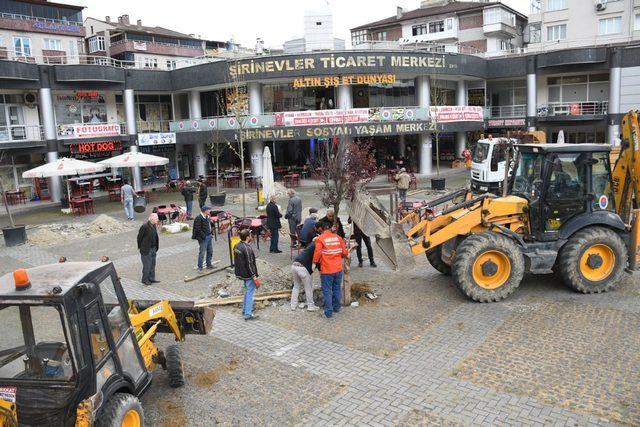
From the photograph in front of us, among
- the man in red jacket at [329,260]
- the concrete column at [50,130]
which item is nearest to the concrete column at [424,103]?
the concrete column at [50,130]

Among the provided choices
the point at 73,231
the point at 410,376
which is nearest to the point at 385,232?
the point at 410,376

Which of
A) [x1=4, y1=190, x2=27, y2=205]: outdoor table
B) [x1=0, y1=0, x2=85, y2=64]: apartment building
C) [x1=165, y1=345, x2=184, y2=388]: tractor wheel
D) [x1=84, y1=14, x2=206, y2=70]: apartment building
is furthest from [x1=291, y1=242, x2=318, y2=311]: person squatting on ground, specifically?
[x1=84, y1=14, x2=206, y2=70]: apartment building

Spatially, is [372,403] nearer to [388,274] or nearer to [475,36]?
[388,274]

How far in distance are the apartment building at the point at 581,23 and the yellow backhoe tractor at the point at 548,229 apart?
31.6 metres

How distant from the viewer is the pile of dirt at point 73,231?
57.7 feet

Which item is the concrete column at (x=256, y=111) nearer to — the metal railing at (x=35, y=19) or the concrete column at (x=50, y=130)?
the concrete column at (x=50, y=130)

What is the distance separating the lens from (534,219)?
10.4m

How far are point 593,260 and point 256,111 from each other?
23.0 metres

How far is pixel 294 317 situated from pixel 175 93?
2900cm

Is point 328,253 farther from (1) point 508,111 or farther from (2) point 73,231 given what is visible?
(1) point 508,111

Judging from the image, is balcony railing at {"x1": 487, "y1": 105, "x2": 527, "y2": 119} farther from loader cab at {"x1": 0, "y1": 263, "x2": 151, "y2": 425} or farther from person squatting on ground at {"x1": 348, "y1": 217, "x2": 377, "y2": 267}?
loader cab at {"x1": 0, "y1": 263, "x2": 151, "y2": 425}

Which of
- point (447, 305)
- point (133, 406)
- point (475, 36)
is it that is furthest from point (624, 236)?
point (475, 36)

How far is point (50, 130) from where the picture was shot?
1110 inches

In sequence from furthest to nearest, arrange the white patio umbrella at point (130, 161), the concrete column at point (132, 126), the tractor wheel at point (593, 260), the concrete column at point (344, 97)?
the concrete column at point (132, 126) < the concrete column at point (344, 97) < the white patio umbrella at point (130, 161) < the tractor wheel at point (593, 260)
